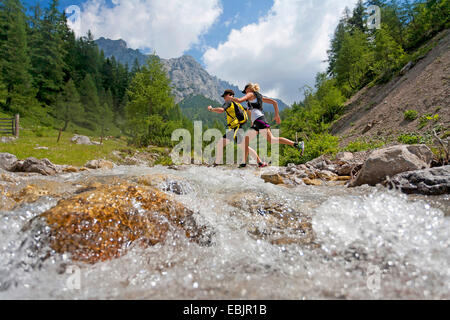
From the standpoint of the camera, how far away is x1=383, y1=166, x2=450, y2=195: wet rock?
3.47 meters

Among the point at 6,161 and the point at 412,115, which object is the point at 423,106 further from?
the point at 6,161

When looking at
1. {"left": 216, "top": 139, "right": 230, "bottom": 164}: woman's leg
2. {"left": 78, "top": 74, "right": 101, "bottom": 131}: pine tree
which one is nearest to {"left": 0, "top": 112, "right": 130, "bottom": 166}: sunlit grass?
{"left": 216, "top": 139, "right": 230, "bottom": 164}: woman's leg

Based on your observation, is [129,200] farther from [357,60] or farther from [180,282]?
[357,60]

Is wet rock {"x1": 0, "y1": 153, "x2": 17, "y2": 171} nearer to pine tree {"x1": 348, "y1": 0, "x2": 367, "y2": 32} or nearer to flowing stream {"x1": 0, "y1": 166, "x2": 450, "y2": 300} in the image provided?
flowing stream {"x1": 0, "y1": 166, "x2": 450, "y2": 300}

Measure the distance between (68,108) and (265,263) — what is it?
62038 mm

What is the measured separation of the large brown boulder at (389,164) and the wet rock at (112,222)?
384 centimetres

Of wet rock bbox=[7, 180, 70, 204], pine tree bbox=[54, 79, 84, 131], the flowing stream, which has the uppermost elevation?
pine tree bbox=[54, 79, 84, 131]

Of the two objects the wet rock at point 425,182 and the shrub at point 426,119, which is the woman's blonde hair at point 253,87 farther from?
the shrub at point 426,119

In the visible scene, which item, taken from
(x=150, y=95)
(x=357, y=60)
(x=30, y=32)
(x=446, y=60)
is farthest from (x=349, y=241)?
(x=30, y=32)

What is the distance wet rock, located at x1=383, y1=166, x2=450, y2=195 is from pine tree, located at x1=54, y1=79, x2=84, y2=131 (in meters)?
59.5

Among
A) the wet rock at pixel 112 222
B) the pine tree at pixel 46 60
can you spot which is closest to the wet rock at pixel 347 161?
the wet rock at pixel 112 222

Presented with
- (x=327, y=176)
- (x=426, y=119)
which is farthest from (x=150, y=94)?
(x=426, y=119)

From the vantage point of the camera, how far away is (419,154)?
4871 millimetres
